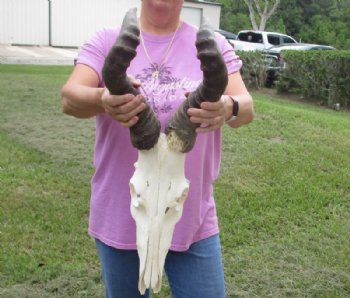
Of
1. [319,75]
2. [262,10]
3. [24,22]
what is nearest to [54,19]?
[24,22]

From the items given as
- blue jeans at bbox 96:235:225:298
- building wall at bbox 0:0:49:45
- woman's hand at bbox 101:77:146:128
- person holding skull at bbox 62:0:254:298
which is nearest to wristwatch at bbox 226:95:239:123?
person holding skull at bbox 62:0:254:298

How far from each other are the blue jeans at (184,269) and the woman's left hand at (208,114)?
75 cm

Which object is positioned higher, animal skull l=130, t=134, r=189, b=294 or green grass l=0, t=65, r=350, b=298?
animal skull l=130, t=134, r=189, b=294

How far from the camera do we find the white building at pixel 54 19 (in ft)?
87.1

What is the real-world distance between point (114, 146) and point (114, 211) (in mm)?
282

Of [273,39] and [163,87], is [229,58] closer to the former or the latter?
[163,87]

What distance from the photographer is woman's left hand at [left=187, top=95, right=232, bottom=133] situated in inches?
64.6

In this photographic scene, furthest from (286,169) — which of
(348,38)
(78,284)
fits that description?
(348,38)

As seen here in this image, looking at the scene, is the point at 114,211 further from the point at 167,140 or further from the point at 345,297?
the point at 345,297

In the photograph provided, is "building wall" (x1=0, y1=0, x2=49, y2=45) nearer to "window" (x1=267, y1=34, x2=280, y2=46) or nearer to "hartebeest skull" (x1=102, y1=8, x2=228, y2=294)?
"window" (x1=267, y1=34, x2=280, y2=46)

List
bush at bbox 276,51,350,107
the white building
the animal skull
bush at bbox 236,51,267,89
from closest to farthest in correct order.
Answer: the animal skull
bush at bbox 276,51,350,107
bush at bbox 236,51,267,89
the white building

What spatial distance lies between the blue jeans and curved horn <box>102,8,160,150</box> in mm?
730

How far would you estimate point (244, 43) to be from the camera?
73.8ft

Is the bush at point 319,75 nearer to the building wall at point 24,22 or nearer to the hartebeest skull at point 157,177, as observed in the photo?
the hartebeest skull at point 157,177
